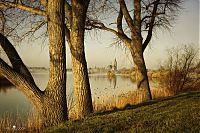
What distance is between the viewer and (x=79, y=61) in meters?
9.61

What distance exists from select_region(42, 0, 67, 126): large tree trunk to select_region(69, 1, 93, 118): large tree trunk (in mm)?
1091

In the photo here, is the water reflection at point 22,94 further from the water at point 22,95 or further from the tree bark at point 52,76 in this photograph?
the tree bark at point 52,76

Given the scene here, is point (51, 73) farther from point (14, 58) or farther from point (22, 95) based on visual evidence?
point (22, 95)

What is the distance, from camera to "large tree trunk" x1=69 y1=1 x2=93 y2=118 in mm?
9594

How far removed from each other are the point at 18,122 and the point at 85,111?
2477mm

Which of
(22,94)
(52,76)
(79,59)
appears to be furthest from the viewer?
(22,94)

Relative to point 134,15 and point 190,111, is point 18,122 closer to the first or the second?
point 190,111

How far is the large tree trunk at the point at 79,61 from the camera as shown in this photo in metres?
9.59

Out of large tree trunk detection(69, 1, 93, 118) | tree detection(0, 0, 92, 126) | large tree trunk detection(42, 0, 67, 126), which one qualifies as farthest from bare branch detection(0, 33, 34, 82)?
large tree trunk detection(69, 1, 93, 118)

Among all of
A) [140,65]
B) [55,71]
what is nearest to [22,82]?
[55,71]

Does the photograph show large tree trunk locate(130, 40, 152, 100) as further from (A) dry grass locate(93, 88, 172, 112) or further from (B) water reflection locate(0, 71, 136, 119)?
(B) water reflection locate(0, 71, 136, 119)

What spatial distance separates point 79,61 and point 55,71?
1398mm

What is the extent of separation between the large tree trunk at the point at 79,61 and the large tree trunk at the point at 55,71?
109 cm

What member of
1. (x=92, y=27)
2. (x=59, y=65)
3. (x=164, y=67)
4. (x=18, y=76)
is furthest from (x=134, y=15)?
(x=18, y=76)
